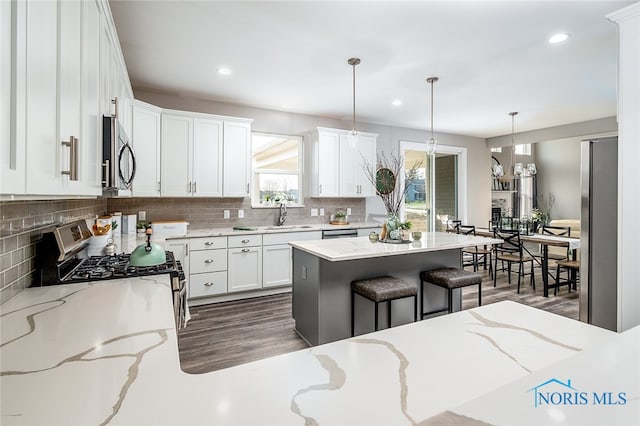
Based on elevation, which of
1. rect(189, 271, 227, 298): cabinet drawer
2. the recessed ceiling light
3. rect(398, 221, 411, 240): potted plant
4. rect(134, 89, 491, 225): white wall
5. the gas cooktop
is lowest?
rect(189, 271, 227, 298): cabinet drawer

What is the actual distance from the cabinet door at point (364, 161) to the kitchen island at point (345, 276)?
226 cm

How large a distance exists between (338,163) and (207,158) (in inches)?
77.8

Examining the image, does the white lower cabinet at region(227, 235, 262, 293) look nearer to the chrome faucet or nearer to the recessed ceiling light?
the chrome faucet

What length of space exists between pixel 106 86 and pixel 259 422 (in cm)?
194

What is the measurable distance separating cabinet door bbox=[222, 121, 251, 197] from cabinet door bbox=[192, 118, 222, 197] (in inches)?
3.1

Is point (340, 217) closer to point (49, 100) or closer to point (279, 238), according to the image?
point (279, 238)

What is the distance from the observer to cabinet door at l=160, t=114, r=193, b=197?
13.2ft

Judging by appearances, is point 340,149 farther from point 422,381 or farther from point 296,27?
point 422,381

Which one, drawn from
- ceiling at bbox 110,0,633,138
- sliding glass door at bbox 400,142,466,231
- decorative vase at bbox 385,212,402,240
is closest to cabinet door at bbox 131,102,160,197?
ceiling at bbox 110,0,633,138

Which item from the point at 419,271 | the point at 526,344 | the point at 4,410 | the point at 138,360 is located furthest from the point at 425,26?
the point at 4,410

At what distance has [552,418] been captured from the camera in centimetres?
62

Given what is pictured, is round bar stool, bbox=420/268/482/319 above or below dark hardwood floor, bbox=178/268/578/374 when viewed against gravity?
above

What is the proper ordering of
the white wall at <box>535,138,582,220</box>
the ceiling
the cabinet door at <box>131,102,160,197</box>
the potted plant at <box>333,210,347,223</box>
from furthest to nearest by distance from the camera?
the white wall at <box>535,138,582,220</box> → the potted plant at <box>333,210,347,223</box> → the cabinet door at <box>131,102,160,197</box> → the ceiling

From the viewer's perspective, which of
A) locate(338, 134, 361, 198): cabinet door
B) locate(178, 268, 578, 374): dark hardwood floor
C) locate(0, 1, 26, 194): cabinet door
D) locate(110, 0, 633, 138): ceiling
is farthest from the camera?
locate(338, 134, 361, 198): cabinet door
